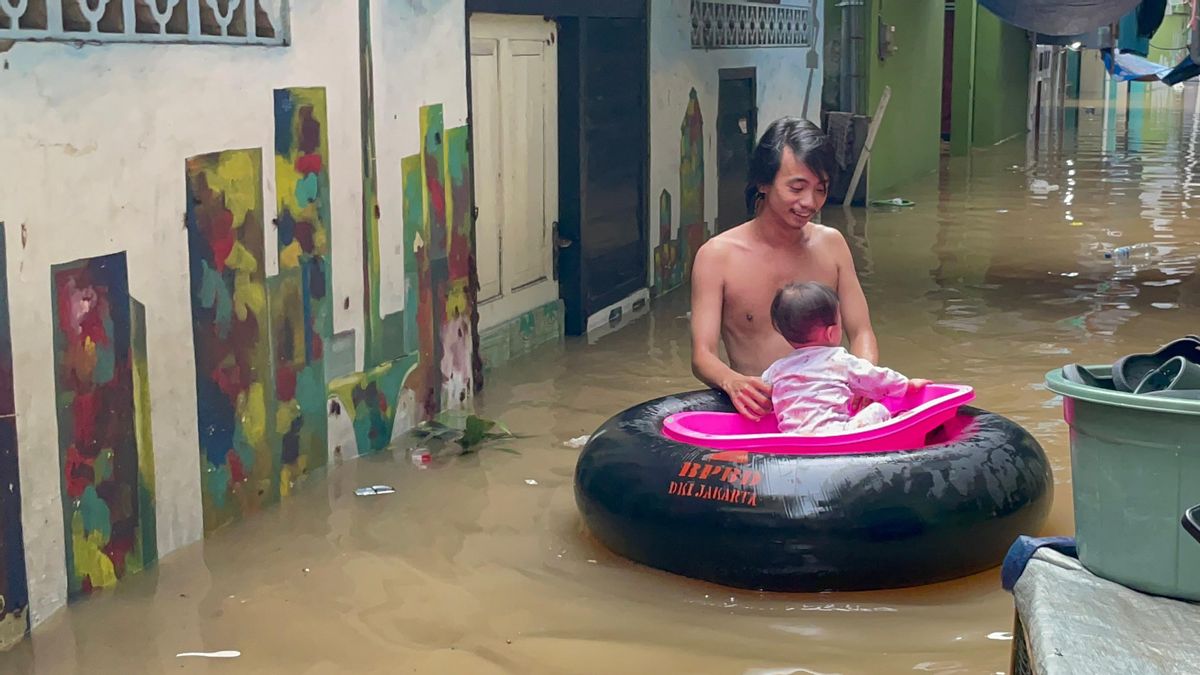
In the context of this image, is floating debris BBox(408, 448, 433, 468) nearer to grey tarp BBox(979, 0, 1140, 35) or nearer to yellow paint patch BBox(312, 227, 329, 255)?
yellow paint patch BBox(312, 227, 329, 255)

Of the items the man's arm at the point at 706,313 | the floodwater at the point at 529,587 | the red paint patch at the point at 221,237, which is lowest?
the floodwater at the point at 529,587

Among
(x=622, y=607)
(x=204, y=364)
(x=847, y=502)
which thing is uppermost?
(x=204, y=364)

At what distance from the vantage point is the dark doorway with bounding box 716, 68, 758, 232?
1104 centimetres

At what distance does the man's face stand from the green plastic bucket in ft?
7.72

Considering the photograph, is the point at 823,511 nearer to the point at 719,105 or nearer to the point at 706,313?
the point at 706,313

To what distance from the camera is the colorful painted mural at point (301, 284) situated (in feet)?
17.1

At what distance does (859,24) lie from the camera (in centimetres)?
1562

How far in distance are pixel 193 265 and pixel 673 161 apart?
5.56 m

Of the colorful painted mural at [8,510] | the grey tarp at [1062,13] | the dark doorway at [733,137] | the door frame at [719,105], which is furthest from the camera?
the dark doorway at [733,137]

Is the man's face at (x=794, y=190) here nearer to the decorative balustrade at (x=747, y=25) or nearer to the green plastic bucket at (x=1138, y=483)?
the green plastic bucket at (x=1138, y=483)

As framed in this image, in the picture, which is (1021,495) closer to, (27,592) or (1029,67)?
(27,592)

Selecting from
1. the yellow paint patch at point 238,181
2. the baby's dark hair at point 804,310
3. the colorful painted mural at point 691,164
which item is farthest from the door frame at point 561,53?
the baby's dark hair at point 804,310

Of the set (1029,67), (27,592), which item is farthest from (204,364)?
(1029,67)

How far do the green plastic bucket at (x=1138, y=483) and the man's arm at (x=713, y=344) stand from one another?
7.09ft
